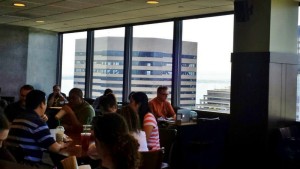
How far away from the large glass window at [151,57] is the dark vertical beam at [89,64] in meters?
1.73

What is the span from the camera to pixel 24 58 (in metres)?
11.4

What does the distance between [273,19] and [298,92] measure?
1.44 metres

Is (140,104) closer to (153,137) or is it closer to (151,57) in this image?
(153,137)

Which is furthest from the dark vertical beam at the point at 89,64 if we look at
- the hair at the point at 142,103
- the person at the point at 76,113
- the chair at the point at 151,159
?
the chair at the point at 151,159

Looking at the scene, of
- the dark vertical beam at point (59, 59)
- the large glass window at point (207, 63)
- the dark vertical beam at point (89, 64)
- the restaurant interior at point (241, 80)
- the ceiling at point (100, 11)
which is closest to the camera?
the restaurant interior at point (241, 80)

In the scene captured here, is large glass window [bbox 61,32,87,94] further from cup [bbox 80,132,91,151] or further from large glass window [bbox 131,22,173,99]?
cup [bbox 80,132,91,151]

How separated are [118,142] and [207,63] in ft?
21.0

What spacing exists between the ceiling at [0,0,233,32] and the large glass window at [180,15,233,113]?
1.10ft

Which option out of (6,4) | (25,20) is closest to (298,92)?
(6,4)

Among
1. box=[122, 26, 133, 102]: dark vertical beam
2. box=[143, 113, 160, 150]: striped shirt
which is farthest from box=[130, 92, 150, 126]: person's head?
box=[122, 26, 133, 102]: dark vertical beam

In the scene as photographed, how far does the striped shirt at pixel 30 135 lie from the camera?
11.3 feet

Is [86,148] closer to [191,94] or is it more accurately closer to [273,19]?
[273,19]

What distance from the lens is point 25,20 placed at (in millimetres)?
9961

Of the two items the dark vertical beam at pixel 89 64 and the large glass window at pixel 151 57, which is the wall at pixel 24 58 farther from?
the large glass window at pixel 151 57
